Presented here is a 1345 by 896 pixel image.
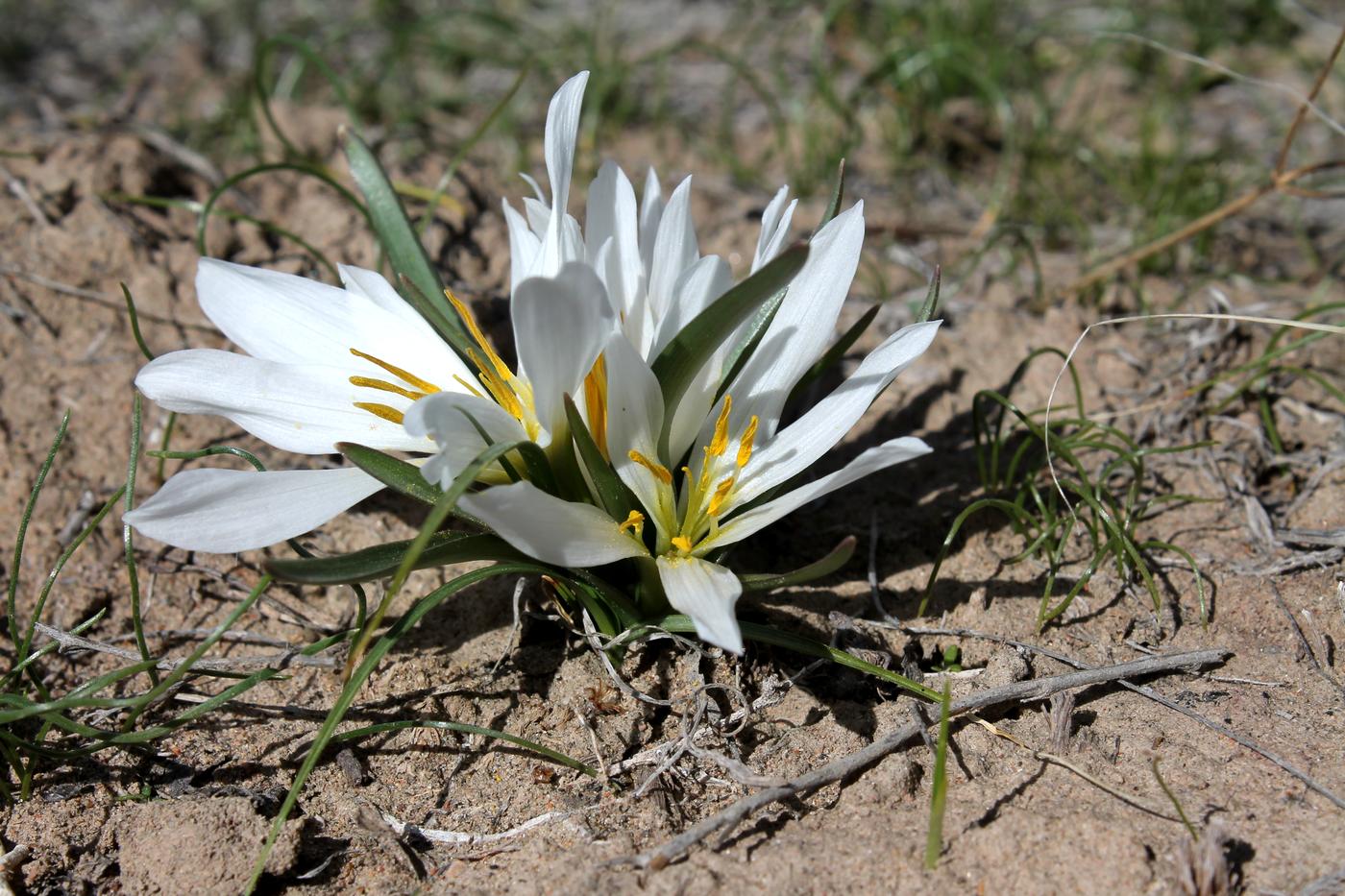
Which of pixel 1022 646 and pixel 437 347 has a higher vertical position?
pixel 437 347

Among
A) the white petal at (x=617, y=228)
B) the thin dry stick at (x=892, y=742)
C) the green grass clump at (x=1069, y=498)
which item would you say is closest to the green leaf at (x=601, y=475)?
the white petal at (x=617, y=228)

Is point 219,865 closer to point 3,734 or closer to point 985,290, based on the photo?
point 3,734

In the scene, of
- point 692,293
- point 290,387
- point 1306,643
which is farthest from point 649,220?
point 1306,643

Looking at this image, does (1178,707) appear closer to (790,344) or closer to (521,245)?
(790,344)

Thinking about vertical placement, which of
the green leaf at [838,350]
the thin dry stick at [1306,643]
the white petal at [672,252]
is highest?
the white petal at [672,252]

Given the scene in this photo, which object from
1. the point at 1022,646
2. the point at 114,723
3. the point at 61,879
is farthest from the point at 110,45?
the point at 1022,646

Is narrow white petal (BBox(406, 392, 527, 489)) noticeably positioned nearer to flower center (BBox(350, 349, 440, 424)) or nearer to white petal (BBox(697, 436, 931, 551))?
flower center (BBox(350, 349, 440, 424))

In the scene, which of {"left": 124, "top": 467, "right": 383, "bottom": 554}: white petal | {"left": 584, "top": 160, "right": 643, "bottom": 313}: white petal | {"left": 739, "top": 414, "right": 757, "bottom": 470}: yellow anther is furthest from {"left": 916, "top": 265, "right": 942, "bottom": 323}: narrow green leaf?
{"left": 124, "top": 467, "right": 383, "bottom": 554}: white petal

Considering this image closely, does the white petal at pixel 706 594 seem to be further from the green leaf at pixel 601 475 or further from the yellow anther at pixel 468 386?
A: the yellow anther at pixel 468 386
